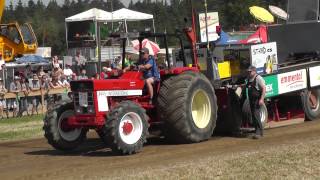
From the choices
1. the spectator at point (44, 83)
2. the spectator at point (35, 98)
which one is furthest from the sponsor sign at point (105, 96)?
the spectator at point (44, 83)

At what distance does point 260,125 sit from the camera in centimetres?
1302

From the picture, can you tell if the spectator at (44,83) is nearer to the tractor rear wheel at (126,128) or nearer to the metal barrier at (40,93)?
the metal barrier at (40,93)

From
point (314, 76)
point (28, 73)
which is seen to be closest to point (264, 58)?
point (314, 76)

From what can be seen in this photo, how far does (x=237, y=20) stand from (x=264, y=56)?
3412cm

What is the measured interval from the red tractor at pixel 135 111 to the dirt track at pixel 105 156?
26cm

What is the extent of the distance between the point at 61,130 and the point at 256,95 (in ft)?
13.3

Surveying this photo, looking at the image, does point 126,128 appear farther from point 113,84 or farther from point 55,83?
point 55,83

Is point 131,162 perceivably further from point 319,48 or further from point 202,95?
point 319,48

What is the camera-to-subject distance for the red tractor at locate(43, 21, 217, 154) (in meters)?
11.1

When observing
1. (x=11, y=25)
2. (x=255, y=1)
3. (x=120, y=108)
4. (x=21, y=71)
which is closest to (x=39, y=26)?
(x=255, y=1)

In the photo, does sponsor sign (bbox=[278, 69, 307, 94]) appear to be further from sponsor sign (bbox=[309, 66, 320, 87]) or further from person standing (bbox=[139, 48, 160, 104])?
person standing (bbox=[139, 48, 160, 104])

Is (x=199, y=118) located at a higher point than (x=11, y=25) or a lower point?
lower

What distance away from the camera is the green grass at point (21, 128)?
16453 mm

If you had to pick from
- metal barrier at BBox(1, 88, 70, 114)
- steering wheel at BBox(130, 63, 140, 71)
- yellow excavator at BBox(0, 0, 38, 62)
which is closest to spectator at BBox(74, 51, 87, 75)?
yellow excavator at BBox(0, 0, 38, 62)
